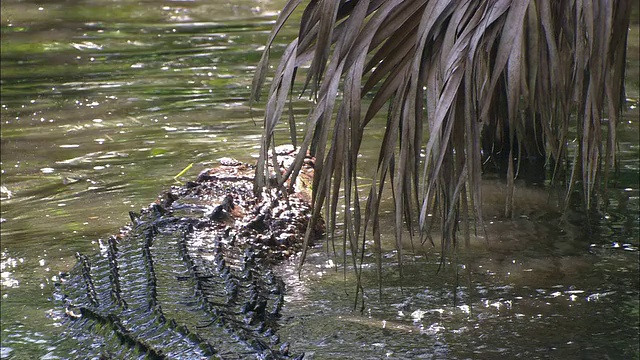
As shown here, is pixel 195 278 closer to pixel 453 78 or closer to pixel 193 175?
pixel 453 78

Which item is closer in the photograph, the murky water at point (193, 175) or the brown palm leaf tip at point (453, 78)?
the brown palm leaf tip at point (453, 78)

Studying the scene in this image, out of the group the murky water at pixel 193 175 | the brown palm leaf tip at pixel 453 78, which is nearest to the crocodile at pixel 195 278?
the murky water at pixel 193 175

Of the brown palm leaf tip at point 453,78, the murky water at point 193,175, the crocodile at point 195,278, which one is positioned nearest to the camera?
the brown palm leaf tip at point 453,78

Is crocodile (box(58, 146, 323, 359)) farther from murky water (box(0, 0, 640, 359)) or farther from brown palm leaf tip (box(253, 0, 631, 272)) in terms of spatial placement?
brown palm leaf tip (box(253, 0, 631, 272))

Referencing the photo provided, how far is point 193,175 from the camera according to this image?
5.89m

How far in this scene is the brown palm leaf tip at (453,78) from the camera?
2.63 m

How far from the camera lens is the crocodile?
294 cm

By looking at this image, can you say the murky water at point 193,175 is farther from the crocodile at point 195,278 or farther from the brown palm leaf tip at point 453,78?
the brown palm leaf tip at point 453,78

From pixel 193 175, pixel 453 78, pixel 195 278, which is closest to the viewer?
pixel 453 78

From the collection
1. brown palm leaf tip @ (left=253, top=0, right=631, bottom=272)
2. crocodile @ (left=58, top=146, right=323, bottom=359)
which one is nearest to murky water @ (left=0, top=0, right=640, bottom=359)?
crocodile @ (left=58, top=146, right=323, bottom=359)

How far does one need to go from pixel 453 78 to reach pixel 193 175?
3.43 meters

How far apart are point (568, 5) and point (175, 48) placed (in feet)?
23.2

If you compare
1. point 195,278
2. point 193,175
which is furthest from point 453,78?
point 193,175

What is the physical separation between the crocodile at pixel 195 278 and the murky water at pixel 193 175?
0.20 metres
